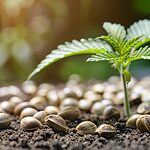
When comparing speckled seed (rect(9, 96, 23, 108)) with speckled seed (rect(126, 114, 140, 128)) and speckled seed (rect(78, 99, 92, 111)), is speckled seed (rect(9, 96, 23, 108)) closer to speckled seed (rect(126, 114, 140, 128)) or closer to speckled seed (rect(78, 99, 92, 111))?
speckled seed (rect(78, 99, 92, 111))

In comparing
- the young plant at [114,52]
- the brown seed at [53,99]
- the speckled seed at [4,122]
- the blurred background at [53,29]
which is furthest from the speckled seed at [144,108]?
the blurred background at [53,29]

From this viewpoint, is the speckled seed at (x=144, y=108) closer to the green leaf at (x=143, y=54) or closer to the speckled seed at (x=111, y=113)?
the speckled seed at (x=111, y=113)

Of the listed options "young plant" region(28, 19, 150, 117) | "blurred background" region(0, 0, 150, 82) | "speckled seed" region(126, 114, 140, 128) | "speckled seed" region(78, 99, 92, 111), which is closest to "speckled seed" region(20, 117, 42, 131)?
"young plant" region(28, 19, 150, 117)

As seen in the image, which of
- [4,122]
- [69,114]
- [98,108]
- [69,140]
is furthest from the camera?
[98,108]

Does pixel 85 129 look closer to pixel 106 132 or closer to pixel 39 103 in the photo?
pixel 106 132

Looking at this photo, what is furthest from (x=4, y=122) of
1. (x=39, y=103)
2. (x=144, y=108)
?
(x=144, y=108)

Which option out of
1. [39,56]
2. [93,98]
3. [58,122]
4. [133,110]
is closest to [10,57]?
[39,56]

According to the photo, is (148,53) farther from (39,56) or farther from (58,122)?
(39,56)
